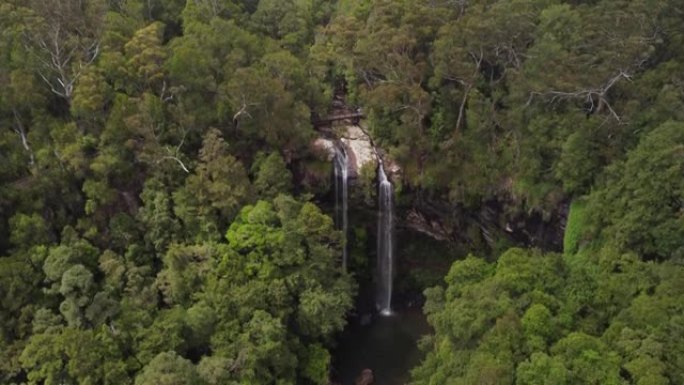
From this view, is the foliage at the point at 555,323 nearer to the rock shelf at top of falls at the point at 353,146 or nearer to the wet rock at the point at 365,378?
the wet rock at the point at 365,378

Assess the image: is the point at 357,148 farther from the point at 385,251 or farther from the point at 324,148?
the point at 385,251

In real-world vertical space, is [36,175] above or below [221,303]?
above

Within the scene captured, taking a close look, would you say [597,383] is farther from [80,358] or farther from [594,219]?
[80,358]

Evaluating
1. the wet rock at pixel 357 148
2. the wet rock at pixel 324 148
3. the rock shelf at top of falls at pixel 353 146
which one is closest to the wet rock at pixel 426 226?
the rock shelf at top of falls at pixel 353 146

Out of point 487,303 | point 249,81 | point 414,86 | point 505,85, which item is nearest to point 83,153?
point 249,81

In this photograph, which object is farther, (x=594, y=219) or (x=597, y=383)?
(x=594, y=219)

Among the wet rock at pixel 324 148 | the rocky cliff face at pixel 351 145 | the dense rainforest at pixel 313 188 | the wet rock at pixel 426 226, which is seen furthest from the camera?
the wet rock at pixel 426 226

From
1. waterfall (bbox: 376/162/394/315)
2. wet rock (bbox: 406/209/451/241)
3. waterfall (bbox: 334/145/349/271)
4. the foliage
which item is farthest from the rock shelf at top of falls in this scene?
the foliage
